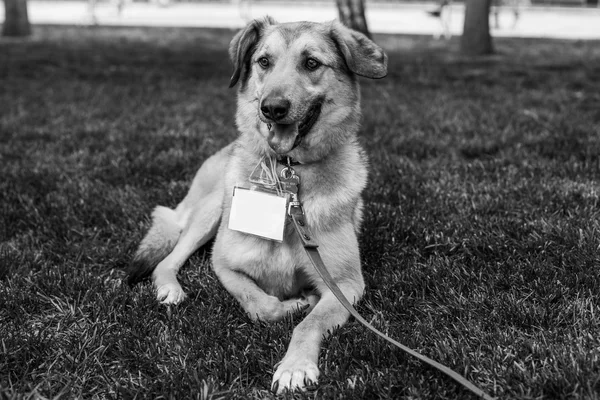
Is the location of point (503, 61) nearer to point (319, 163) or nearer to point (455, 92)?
point (455, 92)

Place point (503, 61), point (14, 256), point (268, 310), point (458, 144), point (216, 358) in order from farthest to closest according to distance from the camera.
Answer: point (503, 61) < point (458, 144) < point (14, 256) < point (268, 310) < point (216, 358)

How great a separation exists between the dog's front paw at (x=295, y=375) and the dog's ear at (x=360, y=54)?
1825mm

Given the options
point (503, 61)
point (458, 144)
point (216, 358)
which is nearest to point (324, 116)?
point (216, 358)

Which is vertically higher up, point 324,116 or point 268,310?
point 324,116

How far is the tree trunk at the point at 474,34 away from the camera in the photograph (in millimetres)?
14306

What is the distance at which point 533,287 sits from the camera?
3.23 metres

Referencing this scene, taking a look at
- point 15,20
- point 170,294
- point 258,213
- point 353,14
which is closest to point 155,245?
point 170,294

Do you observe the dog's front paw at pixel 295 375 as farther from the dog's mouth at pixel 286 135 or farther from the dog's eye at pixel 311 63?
the dog's eye at pixel 311 63

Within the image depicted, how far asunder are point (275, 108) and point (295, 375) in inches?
52.8

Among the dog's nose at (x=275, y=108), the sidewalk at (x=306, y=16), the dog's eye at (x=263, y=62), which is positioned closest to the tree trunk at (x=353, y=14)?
the dog's eye at (x=263, y=62)

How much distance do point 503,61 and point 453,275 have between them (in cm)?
1155

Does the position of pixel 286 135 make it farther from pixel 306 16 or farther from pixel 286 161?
pixel 306 16

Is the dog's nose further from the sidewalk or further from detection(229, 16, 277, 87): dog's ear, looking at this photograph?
the sidewalk

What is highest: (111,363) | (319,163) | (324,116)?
(324,116)
